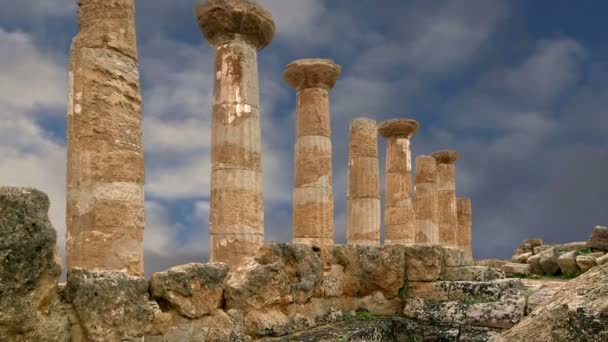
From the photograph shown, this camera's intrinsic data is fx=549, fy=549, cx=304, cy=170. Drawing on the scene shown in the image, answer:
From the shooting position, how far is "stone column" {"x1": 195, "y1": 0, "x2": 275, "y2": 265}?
38.9 feet

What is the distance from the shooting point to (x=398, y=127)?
2320 centimetres

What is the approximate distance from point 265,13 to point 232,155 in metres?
3.32

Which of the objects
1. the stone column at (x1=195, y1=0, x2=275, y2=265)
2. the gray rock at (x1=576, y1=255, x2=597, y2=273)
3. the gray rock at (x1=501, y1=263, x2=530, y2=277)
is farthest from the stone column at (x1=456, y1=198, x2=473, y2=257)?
the stone column at (x1=195, y1=0, x2=275, y2=265)

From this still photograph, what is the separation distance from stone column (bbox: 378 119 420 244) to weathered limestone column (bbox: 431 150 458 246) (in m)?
6.11

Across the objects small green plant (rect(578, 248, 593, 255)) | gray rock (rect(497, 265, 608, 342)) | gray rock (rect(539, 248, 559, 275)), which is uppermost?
gray rock (rect(497, 265, 608, 342))

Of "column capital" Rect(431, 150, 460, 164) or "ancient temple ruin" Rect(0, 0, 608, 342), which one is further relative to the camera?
"column capital" Rect(431, 150, 460, 164)

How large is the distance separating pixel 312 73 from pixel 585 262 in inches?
379

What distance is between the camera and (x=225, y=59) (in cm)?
1231

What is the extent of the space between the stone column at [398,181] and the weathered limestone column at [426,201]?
267 cm

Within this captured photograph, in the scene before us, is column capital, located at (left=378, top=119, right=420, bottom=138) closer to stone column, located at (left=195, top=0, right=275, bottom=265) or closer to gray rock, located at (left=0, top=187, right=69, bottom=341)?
stone column, located at (left=195, top=0, right=275, bottom=265)

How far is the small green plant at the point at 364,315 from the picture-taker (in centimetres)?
890

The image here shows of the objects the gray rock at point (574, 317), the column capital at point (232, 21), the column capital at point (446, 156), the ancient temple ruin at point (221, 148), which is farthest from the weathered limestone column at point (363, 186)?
the gray rock at point (574, 317)

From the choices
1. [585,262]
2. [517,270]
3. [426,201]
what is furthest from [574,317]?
[426,201]

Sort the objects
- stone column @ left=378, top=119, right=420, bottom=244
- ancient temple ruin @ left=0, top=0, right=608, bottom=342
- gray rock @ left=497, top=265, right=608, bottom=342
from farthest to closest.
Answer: stone column @ left=378, top=119, right=420, bottom=244, ancient temple ruin @ left=0, top=0, right=608, bottom=342, gray rock @ left=497, top=265, right=608, bottom=342
